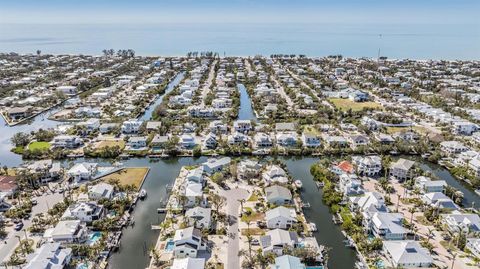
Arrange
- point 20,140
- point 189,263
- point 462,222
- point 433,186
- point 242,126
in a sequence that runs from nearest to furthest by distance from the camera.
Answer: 1. point 189,263
2. point 462,222
3. point 433,186
4. point 20,140
5. point 242,126

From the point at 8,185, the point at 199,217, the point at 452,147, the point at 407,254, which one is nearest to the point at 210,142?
the point at 199,217

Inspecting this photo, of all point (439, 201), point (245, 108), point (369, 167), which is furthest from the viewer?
point (245, 108)

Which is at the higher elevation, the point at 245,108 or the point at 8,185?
the point at 245,108

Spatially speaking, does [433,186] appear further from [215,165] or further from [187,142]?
[187,142]

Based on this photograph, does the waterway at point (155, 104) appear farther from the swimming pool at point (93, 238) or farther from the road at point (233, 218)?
the swimming pool at point (93, 238)

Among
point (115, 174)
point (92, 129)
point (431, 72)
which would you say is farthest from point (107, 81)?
point (431, 72)

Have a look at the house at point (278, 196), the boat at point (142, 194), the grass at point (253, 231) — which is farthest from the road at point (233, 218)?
the boat at point (142, 194)

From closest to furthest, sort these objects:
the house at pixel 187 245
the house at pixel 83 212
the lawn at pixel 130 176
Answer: the house at pixel 187 245 < the house at pixel 83 212 < the lawn at pixel 130 176
